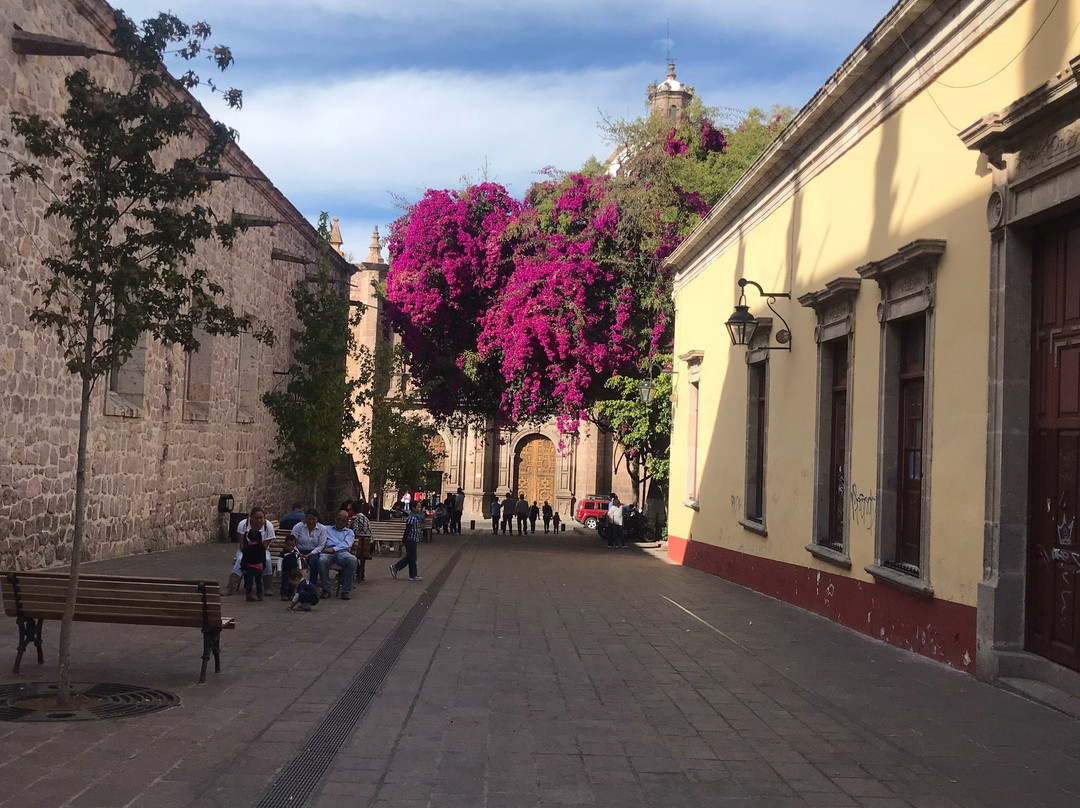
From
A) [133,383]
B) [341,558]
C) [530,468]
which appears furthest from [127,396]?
[530,468]

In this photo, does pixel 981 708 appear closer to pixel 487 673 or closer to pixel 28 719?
pixel 487 673

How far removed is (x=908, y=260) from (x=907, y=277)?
0.44 metres

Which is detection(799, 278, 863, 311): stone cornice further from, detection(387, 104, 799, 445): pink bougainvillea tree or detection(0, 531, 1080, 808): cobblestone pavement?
detection(387, 104, 799, 445): pink bougainvillea tree

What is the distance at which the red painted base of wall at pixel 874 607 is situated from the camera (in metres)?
9.47

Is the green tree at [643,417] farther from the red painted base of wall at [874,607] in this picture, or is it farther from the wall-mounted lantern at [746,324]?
the wall-mounted lantern at [746,324]

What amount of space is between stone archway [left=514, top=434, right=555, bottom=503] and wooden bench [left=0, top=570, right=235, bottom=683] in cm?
4827

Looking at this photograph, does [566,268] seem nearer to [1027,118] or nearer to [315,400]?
[315,400]

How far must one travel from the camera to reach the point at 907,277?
35.9 feet

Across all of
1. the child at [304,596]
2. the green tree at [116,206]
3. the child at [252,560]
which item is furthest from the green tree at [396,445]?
the green tree at [116,206]

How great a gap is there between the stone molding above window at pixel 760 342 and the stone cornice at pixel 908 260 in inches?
180

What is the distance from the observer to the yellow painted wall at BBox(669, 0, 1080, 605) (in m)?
9.27

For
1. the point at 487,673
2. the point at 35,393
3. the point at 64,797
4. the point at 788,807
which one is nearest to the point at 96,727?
the point at 64,797

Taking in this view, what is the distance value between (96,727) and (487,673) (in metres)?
3.06

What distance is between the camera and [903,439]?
11484mm
